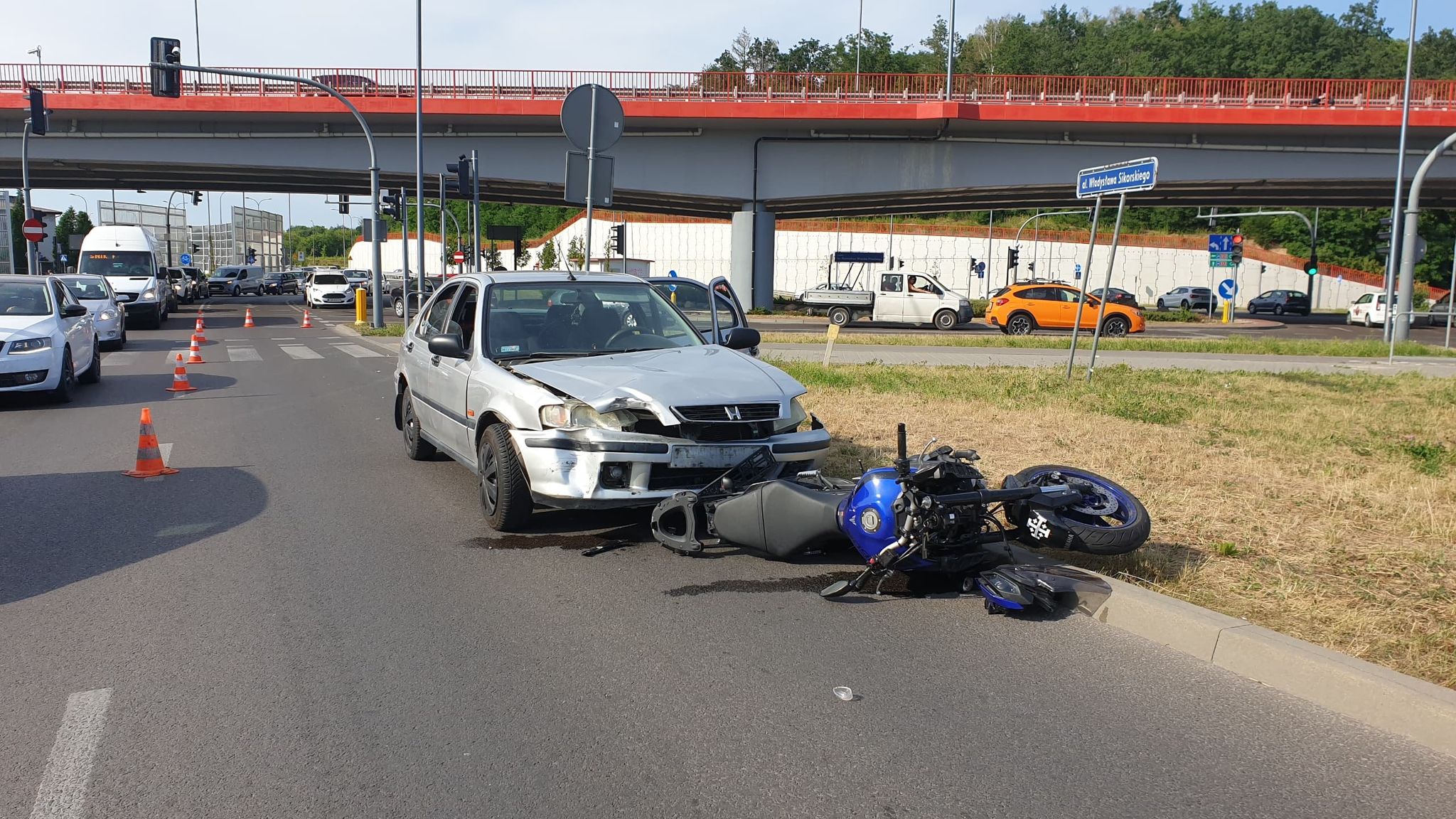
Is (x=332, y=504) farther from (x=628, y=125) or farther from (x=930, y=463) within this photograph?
(x=628, y=125)

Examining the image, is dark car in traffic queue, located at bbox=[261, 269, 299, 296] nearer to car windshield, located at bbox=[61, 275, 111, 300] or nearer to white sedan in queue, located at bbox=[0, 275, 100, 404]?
car windshield, located at bbox=[61, 275, 111, 300]

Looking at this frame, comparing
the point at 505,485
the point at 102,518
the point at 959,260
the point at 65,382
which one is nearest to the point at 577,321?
the point at 505,485

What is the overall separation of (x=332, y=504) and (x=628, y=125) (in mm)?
32010

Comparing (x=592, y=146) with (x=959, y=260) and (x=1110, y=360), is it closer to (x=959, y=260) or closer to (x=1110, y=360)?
(x=1110, y=360)

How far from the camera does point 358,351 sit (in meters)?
21.9

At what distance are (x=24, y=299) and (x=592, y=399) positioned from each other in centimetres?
1082

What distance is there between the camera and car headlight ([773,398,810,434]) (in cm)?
654

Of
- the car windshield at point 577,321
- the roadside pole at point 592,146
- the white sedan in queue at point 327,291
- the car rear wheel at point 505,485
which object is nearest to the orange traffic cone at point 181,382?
the roadside pole at point 592,146

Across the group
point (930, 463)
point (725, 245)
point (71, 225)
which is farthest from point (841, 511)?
point (71, 225)

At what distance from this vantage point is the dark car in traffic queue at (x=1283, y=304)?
2224 inches

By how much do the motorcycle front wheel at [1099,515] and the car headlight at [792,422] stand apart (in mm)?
1362

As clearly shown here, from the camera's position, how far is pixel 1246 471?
8047 millimetres

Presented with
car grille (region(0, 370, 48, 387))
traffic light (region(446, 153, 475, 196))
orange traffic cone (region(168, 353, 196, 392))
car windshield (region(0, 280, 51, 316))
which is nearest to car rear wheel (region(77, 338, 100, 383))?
orange traffic cone (region(168, 353, 196, 392))

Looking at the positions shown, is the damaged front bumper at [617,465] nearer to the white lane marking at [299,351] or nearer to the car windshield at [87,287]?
the white lane marking at [299,351]
